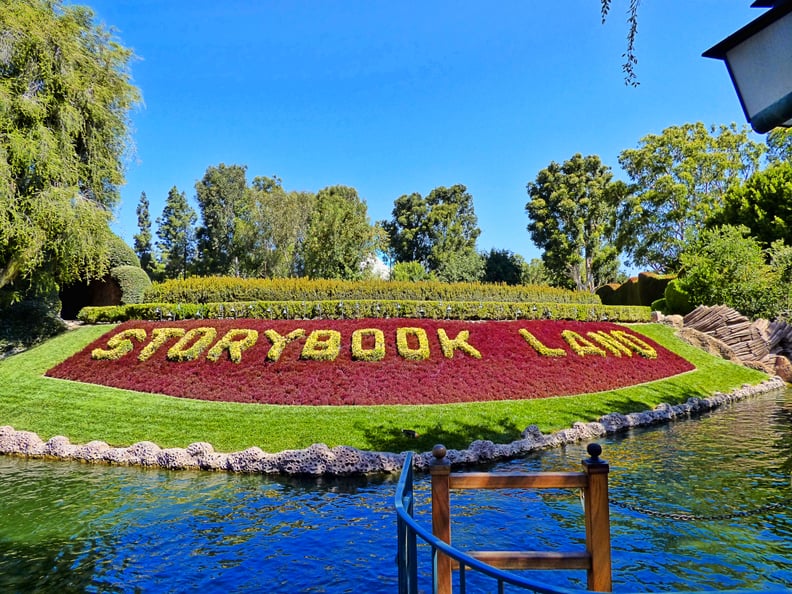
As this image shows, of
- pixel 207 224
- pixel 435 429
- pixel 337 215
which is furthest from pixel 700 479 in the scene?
pixel 207 224

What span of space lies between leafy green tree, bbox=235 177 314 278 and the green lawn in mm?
27437

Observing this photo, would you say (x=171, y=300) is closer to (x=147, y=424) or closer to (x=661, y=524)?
(x=147, y=424)

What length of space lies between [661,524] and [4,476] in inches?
467

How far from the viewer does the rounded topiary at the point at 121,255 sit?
25.9 meters

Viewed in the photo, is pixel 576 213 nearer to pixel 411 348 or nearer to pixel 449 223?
pixel 449 223

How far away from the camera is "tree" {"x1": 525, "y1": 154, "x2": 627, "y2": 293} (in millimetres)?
43656

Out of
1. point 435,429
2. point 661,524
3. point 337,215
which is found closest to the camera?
point 661,524

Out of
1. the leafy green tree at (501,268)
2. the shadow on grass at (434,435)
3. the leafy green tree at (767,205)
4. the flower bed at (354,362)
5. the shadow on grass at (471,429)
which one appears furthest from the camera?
the leafy green tree at (501,268)

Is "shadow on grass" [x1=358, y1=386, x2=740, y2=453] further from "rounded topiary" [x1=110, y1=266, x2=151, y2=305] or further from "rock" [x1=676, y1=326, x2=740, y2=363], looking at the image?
"rounded topiary" [x1=110, y1=266, x2=151, y2=305]

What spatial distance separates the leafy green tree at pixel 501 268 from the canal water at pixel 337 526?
39.3 meters

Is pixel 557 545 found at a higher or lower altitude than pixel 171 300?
lower

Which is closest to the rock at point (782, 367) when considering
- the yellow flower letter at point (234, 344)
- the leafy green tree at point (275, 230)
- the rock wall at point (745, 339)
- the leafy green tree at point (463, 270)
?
the rock wall at point (745, 339)

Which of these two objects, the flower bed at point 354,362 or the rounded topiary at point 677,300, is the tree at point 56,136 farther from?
the rounded topiary at point 677,300

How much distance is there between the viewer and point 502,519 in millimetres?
7262
